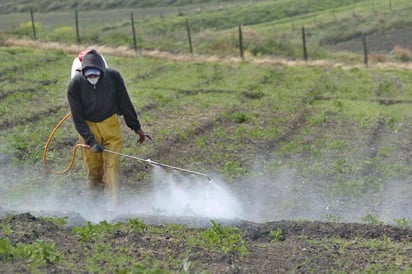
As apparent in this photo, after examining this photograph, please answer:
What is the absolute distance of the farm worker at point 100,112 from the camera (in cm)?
1082

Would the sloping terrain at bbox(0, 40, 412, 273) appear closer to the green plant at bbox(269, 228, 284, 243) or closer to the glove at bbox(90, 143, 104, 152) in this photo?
the green plant at bbox(269, 228, 284, 243)

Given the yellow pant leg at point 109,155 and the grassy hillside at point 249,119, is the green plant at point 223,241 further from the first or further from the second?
the grassy hillside at point 249,119

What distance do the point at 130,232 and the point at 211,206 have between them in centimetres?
309

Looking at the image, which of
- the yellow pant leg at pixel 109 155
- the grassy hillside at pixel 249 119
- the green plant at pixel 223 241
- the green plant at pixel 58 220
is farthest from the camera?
the grassy hillside at pixel 249 119

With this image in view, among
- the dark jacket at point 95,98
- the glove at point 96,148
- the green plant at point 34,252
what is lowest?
the green plant at point 34,252

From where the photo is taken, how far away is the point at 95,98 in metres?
11.0

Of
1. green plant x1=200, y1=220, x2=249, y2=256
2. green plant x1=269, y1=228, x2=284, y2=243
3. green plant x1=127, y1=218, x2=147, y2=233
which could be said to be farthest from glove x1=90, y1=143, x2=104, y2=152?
green plant x1=269, y1=228, x2=284, y2=243

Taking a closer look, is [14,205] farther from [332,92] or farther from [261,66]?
[261,66]

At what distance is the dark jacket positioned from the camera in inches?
428

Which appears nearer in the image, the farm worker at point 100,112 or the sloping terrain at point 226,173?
the sloping terrain at point 226,173

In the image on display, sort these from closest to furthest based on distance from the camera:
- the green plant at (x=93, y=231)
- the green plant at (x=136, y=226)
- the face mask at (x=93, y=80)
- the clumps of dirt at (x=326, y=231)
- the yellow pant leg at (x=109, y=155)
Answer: the green plant at (x=93, y=231) → the green plant at (x=136, y=226) → the clumps of dirt at (x=326, y=231) → the face mask at (x=93, y=80) → the yellow pant leg at (x=109, y=155)

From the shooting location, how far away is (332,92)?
75.1ft

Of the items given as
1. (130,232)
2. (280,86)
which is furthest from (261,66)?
(130,232)

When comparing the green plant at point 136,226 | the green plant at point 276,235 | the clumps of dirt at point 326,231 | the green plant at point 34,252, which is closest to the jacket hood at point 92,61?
the green plant at point 136,226
